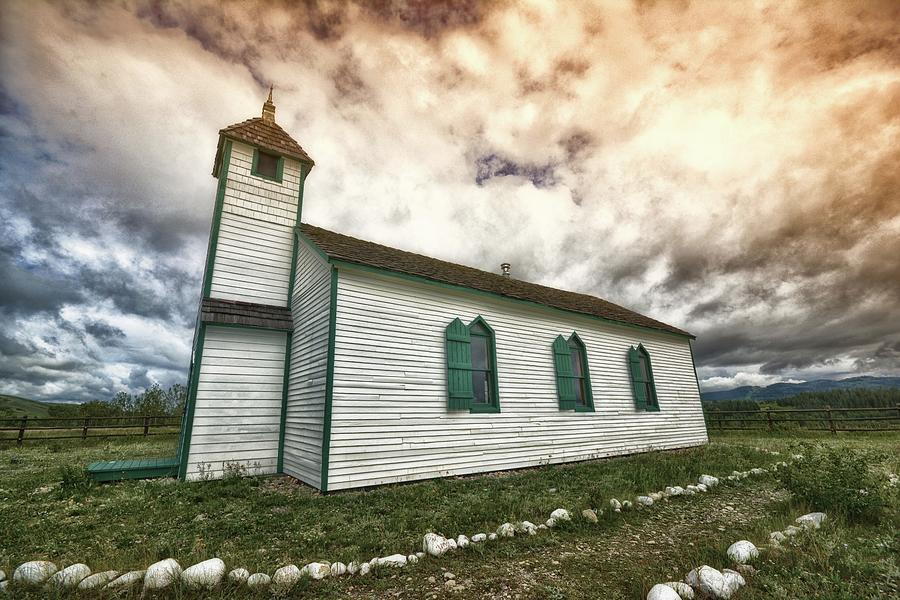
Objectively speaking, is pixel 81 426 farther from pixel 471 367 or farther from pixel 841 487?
pixel 841 487

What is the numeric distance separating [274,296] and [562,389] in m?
8.33

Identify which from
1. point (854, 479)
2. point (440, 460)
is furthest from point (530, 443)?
point (854, 479)

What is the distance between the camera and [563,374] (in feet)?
37.6

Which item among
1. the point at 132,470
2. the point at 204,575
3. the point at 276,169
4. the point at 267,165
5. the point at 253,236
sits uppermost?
the point at 267,165

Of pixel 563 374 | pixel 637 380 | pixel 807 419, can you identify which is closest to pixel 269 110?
pixel 563 374

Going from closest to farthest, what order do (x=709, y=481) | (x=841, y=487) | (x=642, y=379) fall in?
(x=841, y=487) < (x=709, y=481) < (x=642, y=379)

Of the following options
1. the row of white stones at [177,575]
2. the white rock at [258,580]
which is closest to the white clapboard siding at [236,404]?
the row of white stones at [177,575]

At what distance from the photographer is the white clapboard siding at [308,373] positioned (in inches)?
312

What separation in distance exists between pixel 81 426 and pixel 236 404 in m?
12.5

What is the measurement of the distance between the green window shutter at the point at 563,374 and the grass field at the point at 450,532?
113 inches

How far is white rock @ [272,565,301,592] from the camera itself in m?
3.59

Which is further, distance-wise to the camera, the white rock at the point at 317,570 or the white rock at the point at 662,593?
the white rock at the point at 317,570

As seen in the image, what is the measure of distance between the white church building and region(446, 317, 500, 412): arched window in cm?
4

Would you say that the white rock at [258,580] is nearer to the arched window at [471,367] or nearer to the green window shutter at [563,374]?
the arched window at [471,367]
